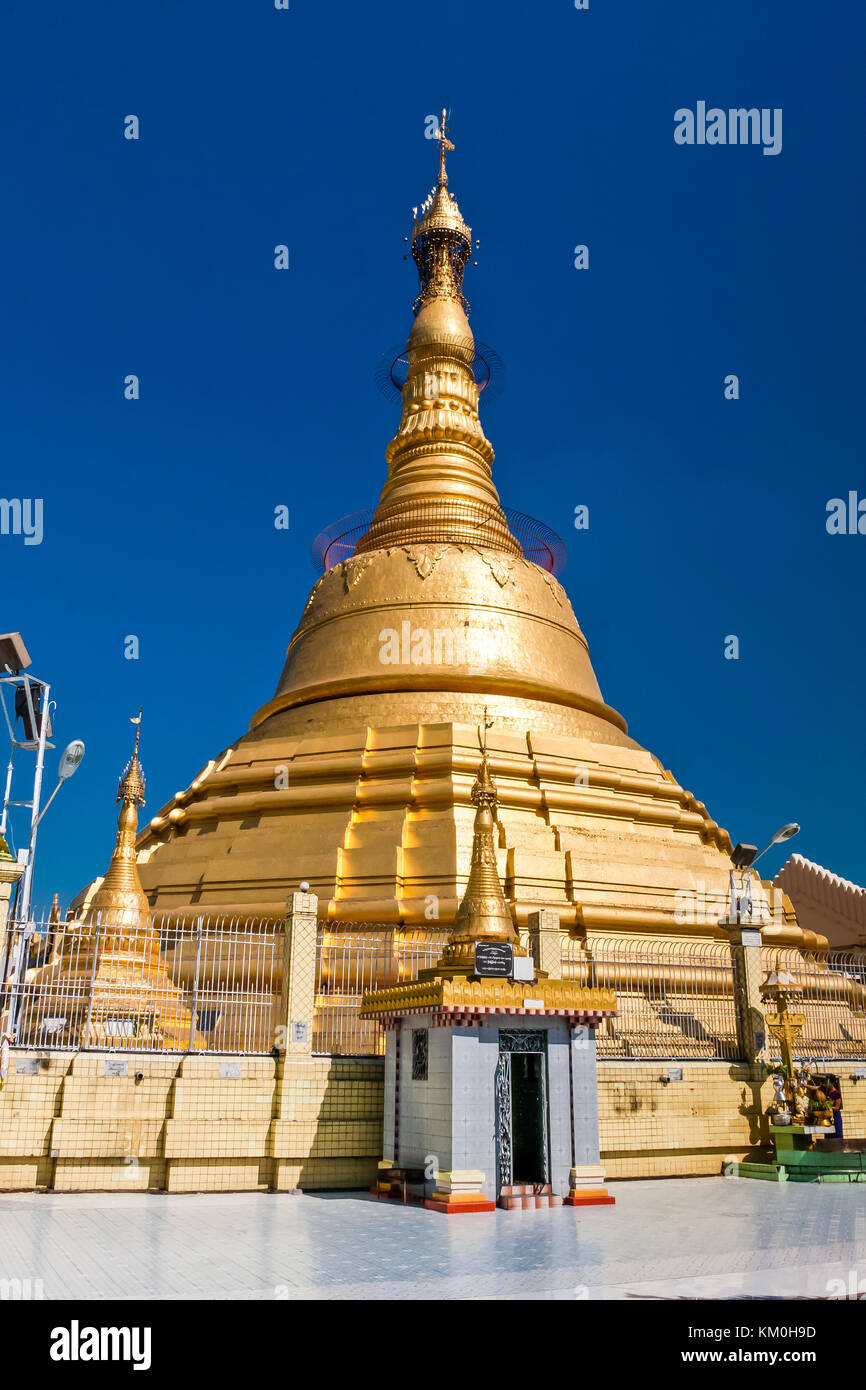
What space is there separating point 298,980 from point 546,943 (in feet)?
12.4

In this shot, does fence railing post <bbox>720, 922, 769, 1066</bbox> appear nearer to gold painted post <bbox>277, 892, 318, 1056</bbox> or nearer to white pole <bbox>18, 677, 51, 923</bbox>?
gold painted post <bbox>277, 892, 318, 1056</bbox>

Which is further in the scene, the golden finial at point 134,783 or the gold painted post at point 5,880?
the golden finial at point 134,783

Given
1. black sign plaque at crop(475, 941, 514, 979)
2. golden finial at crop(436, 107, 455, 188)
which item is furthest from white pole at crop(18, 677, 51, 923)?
golden finial at crop(436, 107, 455, 188)

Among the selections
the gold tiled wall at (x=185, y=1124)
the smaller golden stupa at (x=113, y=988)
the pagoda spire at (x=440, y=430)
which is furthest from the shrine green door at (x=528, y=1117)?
the pagoda spire at (x=440, y=430)

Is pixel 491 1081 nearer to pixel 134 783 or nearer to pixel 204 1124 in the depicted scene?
pixel 204 1124

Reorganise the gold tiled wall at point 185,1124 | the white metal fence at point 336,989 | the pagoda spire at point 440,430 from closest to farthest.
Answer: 1. the gold tiled wall at point 185,1124
2. the white metal fence at point 336,989
3. the pagoda spire at point 440,430

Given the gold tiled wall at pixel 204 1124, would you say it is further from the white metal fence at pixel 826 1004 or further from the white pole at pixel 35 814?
the white metal fence at pixel 826 1004

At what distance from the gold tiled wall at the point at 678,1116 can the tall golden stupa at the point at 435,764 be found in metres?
4.20

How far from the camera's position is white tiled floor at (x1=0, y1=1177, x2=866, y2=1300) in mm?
7551

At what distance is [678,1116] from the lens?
15.6 metres

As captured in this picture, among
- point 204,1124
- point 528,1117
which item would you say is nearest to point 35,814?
point 204,1124

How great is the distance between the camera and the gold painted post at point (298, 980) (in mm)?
14227

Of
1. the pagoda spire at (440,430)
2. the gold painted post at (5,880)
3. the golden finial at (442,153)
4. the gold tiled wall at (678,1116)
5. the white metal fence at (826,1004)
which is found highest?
the golden finial at (442,153)
